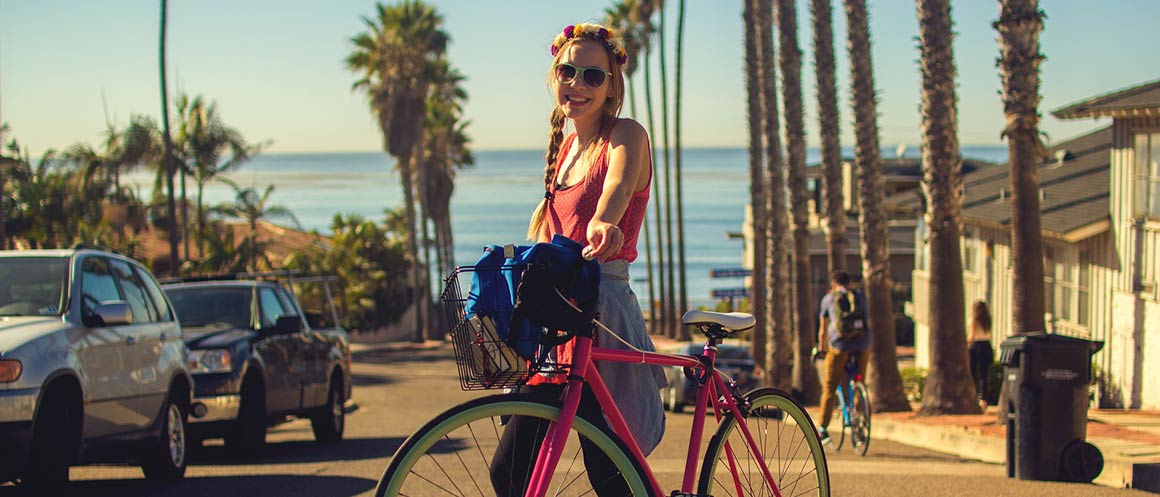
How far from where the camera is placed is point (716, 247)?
137625mm

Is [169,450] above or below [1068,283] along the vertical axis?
below

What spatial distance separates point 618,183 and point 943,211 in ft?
42.2

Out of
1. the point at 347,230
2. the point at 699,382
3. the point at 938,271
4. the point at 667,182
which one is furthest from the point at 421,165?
the point at 699,382

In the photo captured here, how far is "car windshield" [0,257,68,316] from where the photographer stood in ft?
27.6

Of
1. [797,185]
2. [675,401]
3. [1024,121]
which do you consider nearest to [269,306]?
[1024,121]

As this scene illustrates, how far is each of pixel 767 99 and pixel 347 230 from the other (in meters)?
34.2

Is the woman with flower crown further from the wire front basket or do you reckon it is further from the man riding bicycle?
the man riding bicycle

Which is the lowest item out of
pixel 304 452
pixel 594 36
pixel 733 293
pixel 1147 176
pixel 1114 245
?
pixel 304 452

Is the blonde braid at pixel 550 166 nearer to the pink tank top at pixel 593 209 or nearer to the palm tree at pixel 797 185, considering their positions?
the pink tank top at pixel 593 209

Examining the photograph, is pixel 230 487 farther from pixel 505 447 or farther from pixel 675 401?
pixel 675 401

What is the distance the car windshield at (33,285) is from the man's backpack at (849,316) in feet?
24.7

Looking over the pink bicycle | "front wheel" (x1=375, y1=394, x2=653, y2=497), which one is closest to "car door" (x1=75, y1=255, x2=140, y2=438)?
the pink bicycle

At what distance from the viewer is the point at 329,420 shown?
13.8 m

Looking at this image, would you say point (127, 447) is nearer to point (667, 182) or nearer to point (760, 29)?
point (760, 29)
